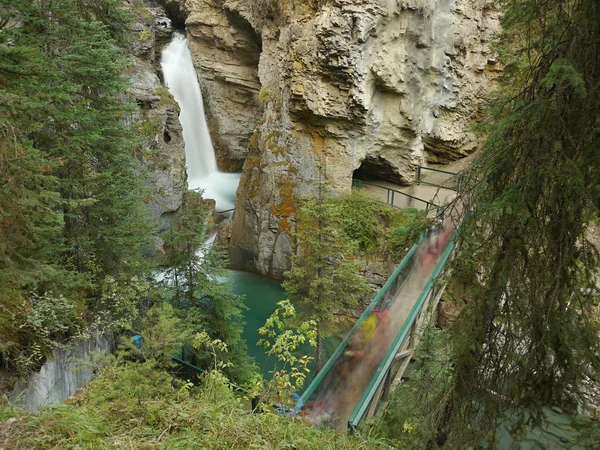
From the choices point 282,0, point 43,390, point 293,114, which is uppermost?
point 282,0

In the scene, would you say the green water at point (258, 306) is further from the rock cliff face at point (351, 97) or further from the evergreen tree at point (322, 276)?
the evergreen tree at point (322, 276)

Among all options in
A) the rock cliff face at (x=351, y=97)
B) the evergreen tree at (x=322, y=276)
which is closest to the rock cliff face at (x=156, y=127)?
the rock cliff face at (x=351, y=97)

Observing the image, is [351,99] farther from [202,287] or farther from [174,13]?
[174,13]

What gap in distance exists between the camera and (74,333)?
26.1 ft

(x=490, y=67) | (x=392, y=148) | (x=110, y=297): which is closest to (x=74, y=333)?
(x=110, y=297)

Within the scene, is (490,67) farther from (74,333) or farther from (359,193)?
(74,333)

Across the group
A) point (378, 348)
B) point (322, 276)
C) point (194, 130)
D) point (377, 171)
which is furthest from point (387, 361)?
point (194, 130)

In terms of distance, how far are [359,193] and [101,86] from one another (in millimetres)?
9288

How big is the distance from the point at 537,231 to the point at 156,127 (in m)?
17.6

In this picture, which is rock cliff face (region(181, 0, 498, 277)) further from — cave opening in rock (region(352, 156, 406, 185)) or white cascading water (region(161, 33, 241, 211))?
white cascading water (region(161, 33, 241, 211))

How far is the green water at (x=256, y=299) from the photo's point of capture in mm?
14858

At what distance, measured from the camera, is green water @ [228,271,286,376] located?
48.7ft

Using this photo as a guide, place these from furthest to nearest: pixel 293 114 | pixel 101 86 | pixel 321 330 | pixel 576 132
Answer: pixel 293 114 → pixel 321 330 → pixel 101 86 → pixel 576 132

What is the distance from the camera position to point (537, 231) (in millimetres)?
3600
